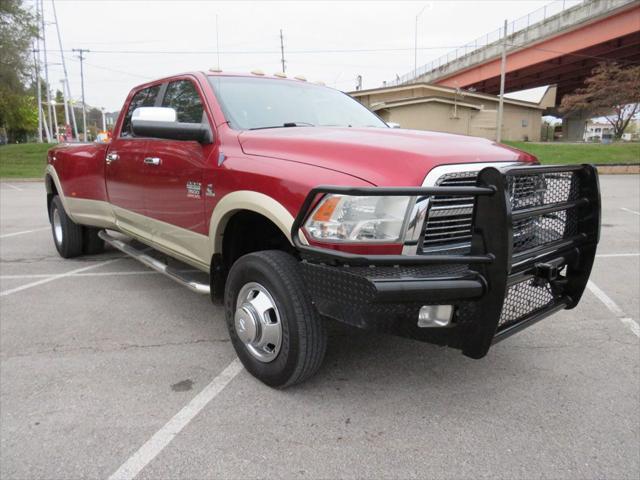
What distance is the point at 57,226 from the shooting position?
21.2 feet

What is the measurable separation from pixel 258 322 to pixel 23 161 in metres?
28.1

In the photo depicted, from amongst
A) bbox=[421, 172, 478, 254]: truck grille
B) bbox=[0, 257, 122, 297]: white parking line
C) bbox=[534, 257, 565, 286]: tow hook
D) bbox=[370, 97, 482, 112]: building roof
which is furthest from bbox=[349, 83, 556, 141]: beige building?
bbox=[421, 172, 478, 254]: truck grille

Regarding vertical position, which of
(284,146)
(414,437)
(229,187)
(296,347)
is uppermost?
(284,146)

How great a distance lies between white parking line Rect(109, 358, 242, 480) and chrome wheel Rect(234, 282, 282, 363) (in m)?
0.29

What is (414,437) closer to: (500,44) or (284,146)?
(284,146)

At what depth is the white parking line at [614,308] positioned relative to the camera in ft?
13.0

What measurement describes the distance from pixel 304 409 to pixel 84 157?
4.01 m

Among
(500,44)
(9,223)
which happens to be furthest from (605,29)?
(9,223)

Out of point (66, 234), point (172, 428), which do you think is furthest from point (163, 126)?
point (66, 234)

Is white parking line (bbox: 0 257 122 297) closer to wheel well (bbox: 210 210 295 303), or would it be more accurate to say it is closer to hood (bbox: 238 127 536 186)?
wheel well (bbox: 210 210 295 303)

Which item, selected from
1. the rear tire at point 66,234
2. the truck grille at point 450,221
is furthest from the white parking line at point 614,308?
the rear tire at point 66,234

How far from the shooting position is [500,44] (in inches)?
1599

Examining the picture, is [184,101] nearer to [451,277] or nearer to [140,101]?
[140,101]

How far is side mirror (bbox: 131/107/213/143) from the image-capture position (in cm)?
318
